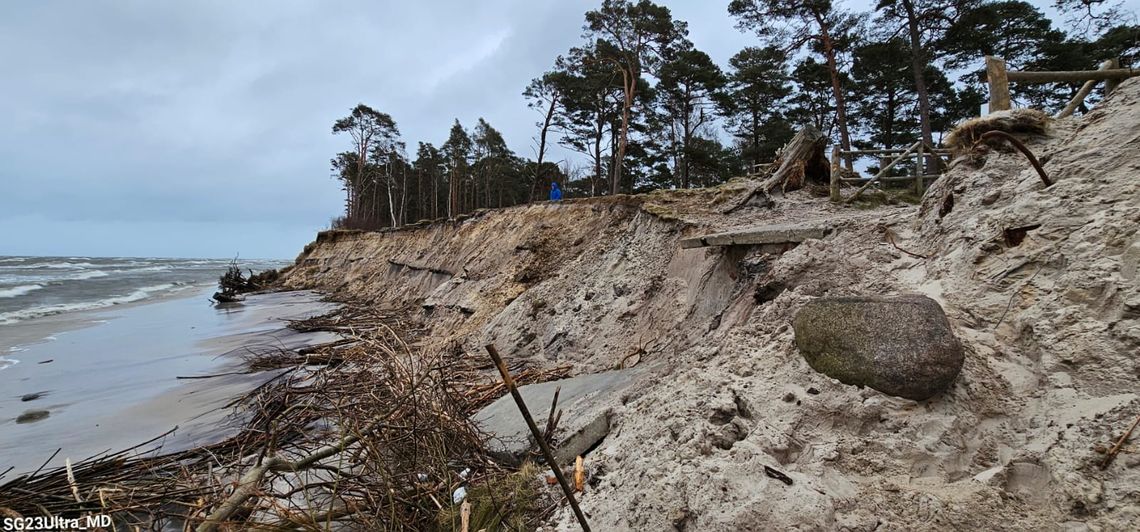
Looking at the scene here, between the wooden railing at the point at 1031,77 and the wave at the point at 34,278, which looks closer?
the wooden railing at the point at 1031,77

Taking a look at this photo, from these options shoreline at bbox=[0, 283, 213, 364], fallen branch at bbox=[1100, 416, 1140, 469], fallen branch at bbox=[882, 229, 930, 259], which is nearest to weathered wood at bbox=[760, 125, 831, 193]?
fallen branch at bbox=[882, 229, 930, 259]

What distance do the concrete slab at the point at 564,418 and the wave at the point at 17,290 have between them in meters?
27.8

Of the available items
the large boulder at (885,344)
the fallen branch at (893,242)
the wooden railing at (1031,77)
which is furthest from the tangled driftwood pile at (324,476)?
the wooden railing at (1031,77)

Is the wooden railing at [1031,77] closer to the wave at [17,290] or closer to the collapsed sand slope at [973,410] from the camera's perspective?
the collapsed sand slope at [973,410]

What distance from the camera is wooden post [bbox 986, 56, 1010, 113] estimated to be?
4.41 metres

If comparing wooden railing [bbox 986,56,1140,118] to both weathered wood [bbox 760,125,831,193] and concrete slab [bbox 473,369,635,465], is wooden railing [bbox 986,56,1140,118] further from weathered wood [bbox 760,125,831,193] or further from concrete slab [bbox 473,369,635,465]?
concrete slab [bbox 473,369,635,465]

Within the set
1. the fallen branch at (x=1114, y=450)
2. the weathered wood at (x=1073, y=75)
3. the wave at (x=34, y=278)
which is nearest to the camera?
the fallen branch at (x=1114, y=450)

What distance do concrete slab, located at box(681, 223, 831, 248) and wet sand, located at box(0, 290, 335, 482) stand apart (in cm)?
537

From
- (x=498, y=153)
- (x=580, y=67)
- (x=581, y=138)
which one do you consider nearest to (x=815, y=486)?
(x=580, y=67)

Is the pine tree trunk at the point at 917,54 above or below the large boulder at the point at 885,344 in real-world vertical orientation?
above

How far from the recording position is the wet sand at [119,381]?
15.7 feet

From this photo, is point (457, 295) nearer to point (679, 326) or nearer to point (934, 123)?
point (679, 326)

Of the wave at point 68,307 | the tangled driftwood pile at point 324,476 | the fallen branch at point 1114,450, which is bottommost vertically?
the wave at point 68,307

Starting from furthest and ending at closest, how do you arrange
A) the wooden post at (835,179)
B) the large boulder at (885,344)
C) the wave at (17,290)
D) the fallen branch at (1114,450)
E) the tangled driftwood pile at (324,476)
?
the wave at (17,290)
the wooden post at (835,179)
the tangled driftwood pile at (324,476)
the large boulder at (885,344)
the fallen branch at (1114,450)
